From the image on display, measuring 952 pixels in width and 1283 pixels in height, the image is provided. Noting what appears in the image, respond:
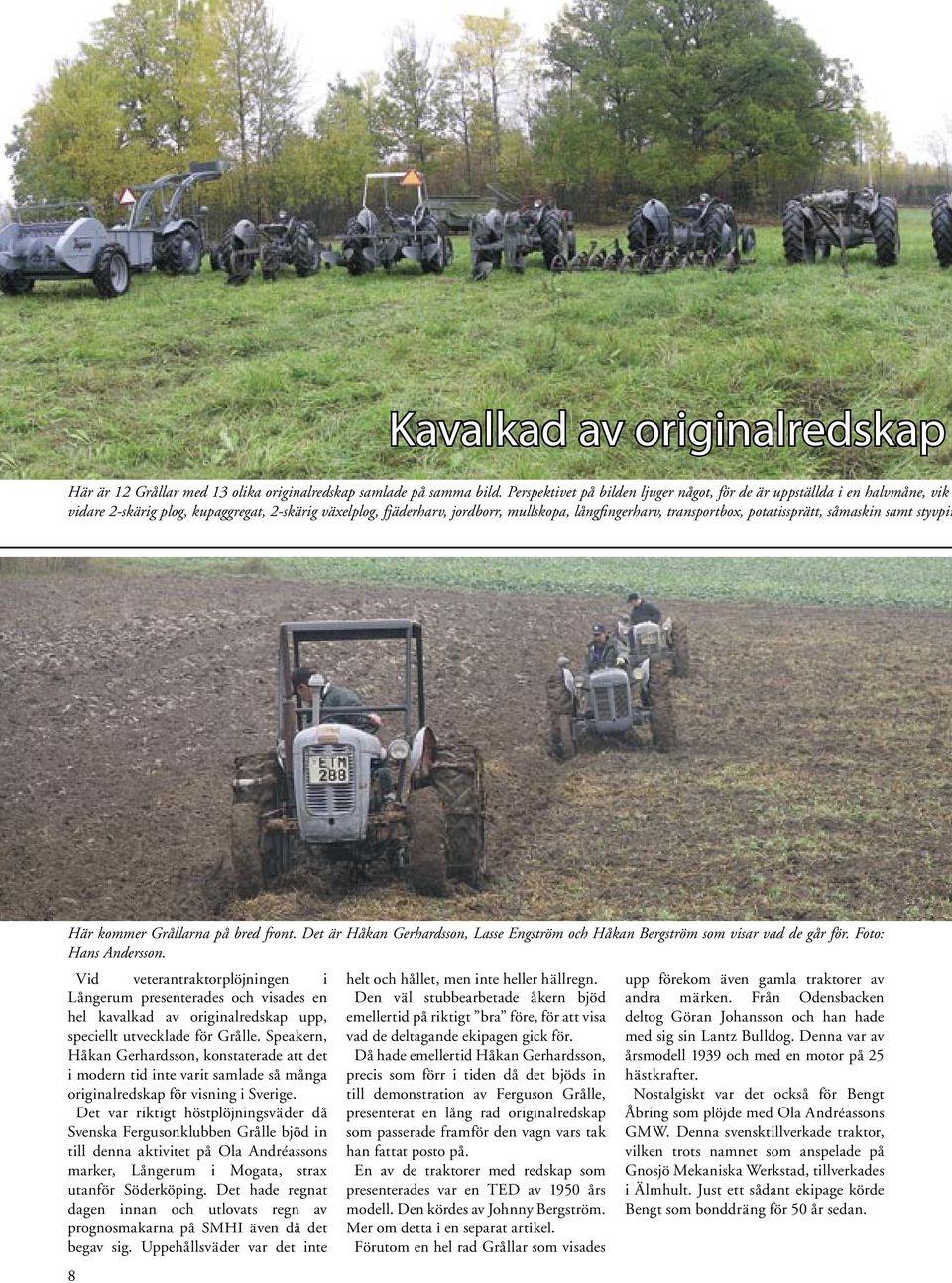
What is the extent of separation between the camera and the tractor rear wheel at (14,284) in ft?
45.2

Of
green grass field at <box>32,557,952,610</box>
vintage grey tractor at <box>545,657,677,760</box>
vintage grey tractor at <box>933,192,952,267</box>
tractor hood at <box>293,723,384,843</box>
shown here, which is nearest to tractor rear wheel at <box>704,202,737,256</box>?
vintage grey tractor at <box>933,192,952,267</box>

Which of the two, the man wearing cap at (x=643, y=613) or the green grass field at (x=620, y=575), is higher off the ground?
the green grass field at (x=620, y=575)

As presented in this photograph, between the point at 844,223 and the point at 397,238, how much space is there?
4.98 metres

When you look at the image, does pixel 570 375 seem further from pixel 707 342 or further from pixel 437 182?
pixel 437 182

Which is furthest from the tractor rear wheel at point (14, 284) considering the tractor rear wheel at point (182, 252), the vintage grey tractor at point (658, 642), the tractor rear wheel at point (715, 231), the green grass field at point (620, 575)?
the vintage grey tractor at point (658, 642)

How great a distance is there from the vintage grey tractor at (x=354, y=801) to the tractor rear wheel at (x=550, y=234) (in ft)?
31.8

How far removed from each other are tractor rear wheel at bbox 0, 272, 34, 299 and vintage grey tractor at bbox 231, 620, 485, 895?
952 centimetres

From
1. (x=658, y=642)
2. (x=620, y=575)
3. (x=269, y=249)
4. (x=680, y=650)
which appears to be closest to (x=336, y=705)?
(x=658, y=642)

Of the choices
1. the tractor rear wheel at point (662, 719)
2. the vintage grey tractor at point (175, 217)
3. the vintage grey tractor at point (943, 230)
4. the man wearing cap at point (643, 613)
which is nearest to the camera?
Result: the tractor rear wheel at point (662, 719)

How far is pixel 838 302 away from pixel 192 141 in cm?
899

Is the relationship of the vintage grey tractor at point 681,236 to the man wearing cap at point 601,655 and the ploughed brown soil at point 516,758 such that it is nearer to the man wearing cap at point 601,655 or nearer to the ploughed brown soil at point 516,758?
the ploughed brown soil at point 516,758
